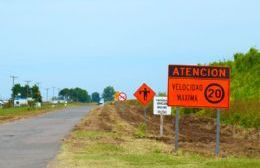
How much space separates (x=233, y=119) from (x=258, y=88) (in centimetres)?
987

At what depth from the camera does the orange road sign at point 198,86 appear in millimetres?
19047

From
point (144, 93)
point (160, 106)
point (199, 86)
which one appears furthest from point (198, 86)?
point (144, 93)

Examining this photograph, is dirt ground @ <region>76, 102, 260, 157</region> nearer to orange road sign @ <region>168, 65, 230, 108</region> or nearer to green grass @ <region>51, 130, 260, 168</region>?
green grass @ <region>51, 130, 260, 168</region>

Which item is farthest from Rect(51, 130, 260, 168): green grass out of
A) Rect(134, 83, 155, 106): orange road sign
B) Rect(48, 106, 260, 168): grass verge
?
Rect(134, 83, 155, 106): orange road sign

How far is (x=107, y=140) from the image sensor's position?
25844 millimetres

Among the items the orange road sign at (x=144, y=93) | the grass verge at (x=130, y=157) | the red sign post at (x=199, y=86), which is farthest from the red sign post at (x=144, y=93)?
the red sign post at (x=199, y=86)

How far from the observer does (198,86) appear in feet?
63.1

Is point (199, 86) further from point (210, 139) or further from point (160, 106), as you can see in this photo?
point (210, 139)

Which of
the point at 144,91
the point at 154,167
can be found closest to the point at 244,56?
the point at 144,91

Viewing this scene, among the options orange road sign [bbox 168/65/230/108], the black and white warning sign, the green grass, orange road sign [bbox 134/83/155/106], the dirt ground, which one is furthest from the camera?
orange road sign [bbox 134/83/155/106]

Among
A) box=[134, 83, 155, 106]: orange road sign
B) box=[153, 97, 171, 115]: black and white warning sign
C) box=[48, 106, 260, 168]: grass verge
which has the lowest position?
box=[48, 106, 260, 168]: grass verge

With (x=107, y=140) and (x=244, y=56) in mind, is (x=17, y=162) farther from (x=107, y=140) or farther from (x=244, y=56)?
(x=244, y=56)

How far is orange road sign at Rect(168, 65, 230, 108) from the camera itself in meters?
19.0

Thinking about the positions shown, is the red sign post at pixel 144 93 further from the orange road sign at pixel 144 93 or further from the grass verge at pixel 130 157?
the grass verge at pixel 130 157
